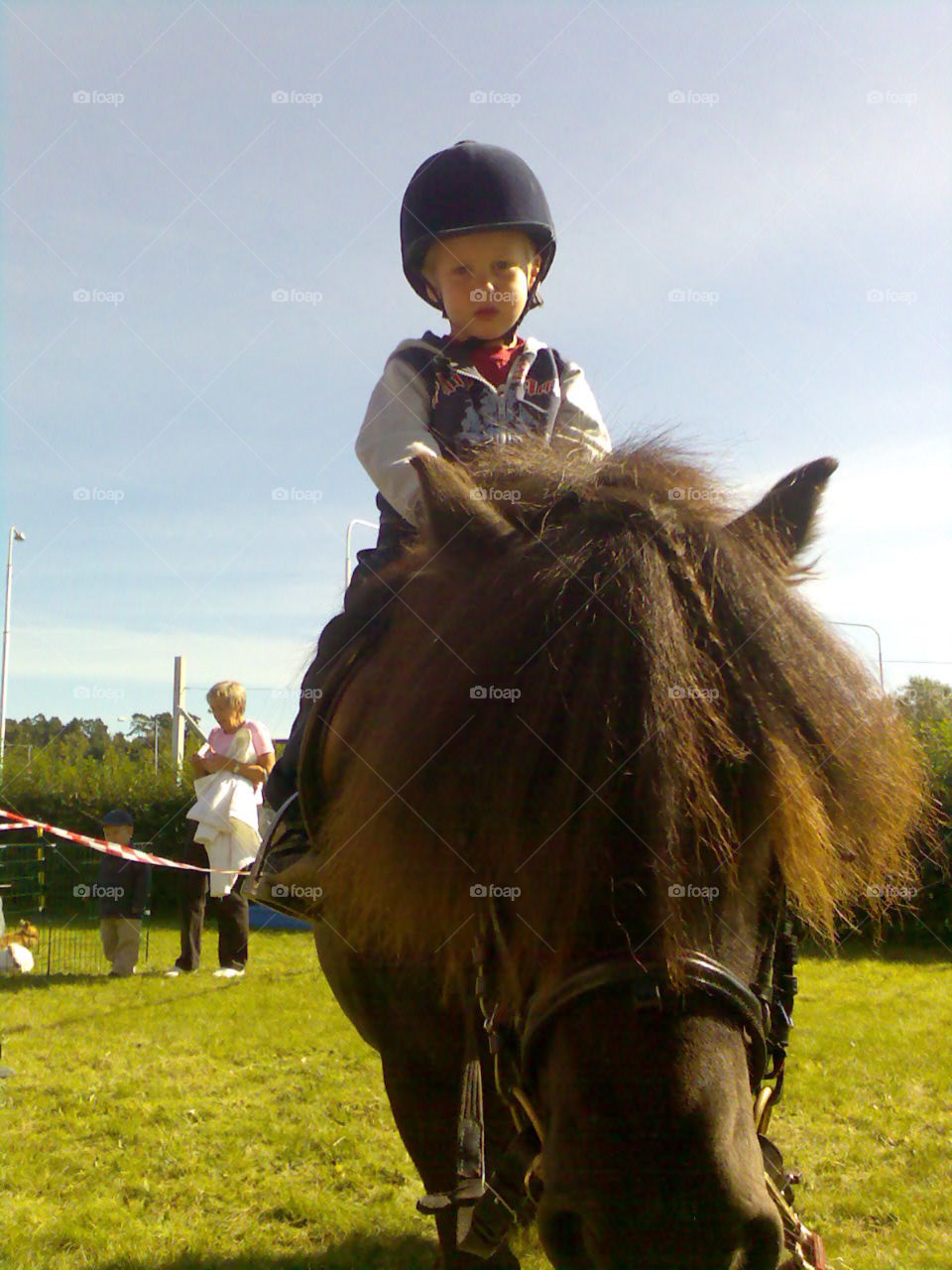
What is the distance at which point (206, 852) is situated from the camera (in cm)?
1028

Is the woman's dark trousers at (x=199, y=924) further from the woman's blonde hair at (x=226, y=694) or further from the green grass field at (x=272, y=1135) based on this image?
the woman's blonde hair at (x=226, y=694)

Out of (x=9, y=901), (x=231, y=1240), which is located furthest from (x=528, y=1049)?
(x=9, y=901)

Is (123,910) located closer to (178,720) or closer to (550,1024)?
(178,720)

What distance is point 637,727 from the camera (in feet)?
5.49

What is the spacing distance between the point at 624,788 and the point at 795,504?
36.0 inches

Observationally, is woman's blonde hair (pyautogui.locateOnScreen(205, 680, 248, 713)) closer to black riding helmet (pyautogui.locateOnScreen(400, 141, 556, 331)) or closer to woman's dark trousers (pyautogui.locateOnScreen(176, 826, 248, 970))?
woman's dark trousers (pyautogui.locateOnScreen(176, 826, 248, 970))

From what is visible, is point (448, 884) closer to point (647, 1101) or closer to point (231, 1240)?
point (647, 1101)

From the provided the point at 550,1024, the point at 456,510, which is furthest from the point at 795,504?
the point at 550,1024

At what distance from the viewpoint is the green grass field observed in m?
4.13

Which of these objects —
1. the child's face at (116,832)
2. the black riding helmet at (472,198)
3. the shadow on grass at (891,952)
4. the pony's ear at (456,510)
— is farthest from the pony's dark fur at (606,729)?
the shadow on grass at (891,952)

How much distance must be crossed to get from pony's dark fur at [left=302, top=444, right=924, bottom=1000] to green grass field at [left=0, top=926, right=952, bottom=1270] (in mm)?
2849

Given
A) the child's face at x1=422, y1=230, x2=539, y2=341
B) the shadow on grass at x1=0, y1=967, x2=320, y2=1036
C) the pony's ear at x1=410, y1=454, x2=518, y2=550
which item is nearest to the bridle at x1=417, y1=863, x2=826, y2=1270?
the pony's ear at x1=410, y1=454, x2=518, y2=550

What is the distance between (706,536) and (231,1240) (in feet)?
12.7

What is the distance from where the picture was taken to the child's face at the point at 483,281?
343 cm
